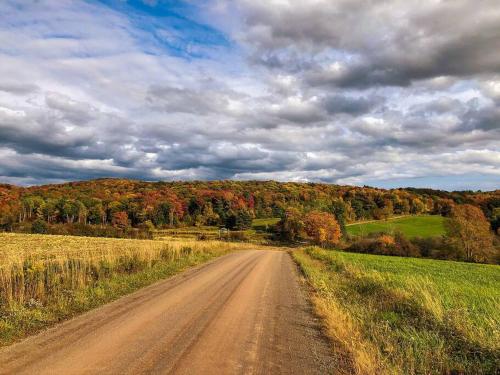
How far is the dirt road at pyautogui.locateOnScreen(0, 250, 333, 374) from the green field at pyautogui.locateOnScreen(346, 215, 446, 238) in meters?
93.1

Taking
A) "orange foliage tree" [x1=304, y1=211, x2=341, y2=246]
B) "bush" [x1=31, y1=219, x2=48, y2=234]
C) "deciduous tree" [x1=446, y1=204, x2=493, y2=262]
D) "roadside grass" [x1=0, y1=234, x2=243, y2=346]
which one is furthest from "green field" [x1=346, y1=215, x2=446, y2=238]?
"roadside grass" [x1=0, y1=234, x2=243, y2=346]

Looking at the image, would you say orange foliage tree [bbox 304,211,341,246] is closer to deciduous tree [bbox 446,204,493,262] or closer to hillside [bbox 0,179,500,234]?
hillside [bbox 0,179,500,234]

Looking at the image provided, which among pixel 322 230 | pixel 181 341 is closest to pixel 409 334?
pixel 181 341

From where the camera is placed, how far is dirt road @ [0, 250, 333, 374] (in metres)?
6.30

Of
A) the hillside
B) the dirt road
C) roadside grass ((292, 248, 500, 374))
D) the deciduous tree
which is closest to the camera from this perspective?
the dirt road

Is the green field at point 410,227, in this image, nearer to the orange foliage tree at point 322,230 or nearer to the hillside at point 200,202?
the hillside at point 200,202

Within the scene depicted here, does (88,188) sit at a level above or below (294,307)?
above

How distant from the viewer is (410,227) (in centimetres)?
11300

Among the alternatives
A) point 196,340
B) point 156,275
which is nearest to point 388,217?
point 156,275

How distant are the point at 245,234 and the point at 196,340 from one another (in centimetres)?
9682

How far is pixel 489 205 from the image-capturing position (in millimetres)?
121312

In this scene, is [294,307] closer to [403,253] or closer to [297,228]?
[403,253]

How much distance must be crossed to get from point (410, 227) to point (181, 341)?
116m

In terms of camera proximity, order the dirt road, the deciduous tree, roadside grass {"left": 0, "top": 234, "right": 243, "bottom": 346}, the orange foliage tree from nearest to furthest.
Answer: the dirt road → roadside grass {"left": 0, "top": 234, "right": 243, "bottom": 346} → the deciduous tree → the orange foliage tree
